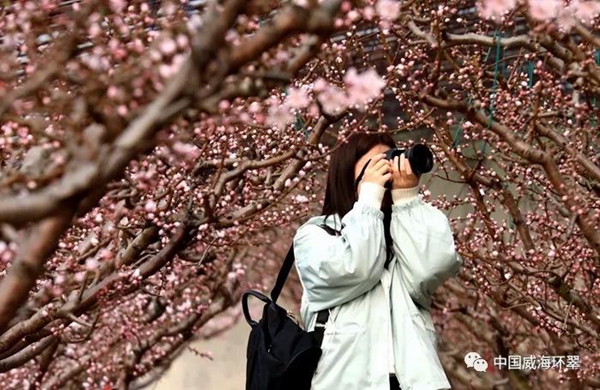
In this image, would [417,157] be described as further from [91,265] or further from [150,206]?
[91,265]

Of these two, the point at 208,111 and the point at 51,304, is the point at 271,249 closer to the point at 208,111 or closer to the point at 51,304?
the point at 51,304

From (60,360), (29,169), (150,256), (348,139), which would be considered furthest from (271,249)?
(29,169)

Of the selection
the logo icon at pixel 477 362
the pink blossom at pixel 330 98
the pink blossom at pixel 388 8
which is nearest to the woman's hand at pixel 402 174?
the pink blossom at pixel 388 8

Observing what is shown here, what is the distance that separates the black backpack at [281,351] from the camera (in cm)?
327

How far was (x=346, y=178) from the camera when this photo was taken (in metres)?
3.54

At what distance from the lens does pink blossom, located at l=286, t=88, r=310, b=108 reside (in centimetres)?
520

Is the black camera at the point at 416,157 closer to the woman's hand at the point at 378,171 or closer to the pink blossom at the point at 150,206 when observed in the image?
the woman's hand at the point at 378,171

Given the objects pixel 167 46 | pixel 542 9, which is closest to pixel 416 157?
pixel 542 9

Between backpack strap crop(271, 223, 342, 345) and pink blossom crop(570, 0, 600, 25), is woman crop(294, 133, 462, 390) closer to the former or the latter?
backpack strap crop(271, 223, 342, 345)

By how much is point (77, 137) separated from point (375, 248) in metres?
1.44

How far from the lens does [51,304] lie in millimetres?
5164

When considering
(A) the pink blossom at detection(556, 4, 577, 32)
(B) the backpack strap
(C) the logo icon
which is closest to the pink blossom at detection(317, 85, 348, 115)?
(B) the backpack strap

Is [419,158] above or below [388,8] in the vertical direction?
below

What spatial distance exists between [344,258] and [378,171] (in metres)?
0.40
